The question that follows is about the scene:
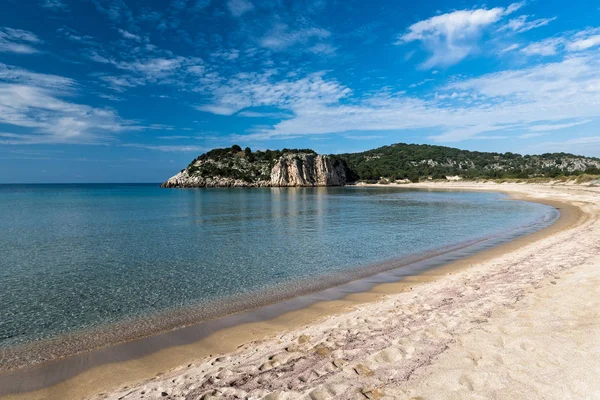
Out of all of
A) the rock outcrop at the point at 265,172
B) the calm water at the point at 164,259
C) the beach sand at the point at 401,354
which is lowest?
the calm water at the point at 164,259

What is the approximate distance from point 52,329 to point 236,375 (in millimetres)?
5441

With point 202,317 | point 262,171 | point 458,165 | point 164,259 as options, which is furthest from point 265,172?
point 202,317

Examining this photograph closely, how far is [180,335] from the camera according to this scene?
23.8 feet

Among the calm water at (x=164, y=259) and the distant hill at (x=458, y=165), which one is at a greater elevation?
the distant hill at (x=458, y=165)

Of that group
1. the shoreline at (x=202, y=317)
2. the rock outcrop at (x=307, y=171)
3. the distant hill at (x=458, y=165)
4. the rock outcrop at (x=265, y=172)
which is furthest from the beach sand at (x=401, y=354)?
the distant hill at (x=458, y=165)

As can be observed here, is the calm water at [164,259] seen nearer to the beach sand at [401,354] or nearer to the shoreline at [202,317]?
the shoreline at [202,317]

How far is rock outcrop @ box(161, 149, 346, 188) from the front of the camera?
139250 mm

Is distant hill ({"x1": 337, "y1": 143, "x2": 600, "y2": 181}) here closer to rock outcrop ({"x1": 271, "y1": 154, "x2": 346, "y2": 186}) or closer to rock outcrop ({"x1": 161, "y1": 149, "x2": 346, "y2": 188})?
rock outcrop ({"x1": 271, "y1": 154, "x2": 346, "y2": 186})

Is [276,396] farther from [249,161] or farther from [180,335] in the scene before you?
[249,161]

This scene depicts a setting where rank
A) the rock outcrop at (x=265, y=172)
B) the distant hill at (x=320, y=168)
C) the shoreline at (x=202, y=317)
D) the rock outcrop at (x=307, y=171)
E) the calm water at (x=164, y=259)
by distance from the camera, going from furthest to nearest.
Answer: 1. the distant hill at (x=320, y=168)
2. the rock outcrop at (x=265, y=172)
3. the rock outcrop at (x=307, y=171)
4. the calm water at (x=164, y=259)
5. the shoreline at (x=202, y=317)

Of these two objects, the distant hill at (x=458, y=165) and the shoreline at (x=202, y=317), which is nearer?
the shoreline at (x=202, y=317)

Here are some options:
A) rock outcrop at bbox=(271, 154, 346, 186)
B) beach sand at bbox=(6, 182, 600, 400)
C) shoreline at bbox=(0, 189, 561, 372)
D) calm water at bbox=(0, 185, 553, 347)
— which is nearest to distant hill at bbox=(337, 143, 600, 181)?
rock outcrop at bbox=(271, 154, 346, 186)

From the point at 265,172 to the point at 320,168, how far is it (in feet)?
80.3

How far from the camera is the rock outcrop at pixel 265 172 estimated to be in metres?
139
